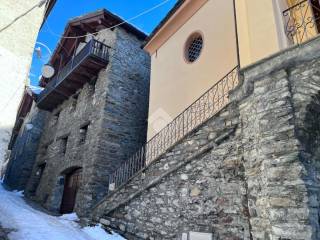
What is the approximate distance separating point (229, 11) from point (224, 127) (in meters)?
3.36

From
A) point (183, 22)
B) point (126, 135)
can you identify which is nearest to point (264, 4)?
point (183, 22)

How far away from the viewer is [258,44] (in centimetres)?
461

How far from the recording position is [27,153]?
15.8 m

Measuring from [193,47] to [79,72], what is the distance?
568 centimetres

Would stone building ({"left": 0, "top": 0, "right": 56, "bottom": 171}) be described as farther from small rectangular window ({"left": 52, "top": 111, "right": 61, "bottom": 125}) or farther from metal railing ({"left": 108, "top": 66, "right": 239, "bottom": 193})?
small rectangular window ({"left": 52, "top": 111, "right": 61, "bottom": 125})

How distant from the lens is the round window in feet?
25.6

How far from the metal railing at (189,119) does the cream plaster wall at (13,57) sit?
3.09 metres

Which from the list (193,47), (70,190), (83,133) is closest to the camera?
(193,47)

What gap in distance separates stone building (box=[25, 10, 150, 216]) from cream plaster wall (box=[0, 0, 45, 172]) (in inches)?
140

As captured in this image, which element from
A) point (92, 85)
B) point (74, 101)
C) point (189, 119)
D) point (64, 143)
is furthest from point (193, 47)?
point (64, 143)

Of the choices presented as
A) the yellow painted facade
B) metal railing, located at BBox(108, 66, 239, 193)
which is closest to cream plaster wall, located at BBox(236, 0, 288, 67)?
the yellow painted facade

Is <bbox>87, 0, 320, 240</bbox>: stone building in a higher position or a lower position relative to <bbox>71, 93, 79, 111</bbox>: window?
lower

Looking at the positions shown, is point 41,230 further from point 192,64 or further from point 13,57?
point 192,64

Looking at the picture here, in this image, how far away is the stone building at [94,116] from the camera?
9484 millimetres
